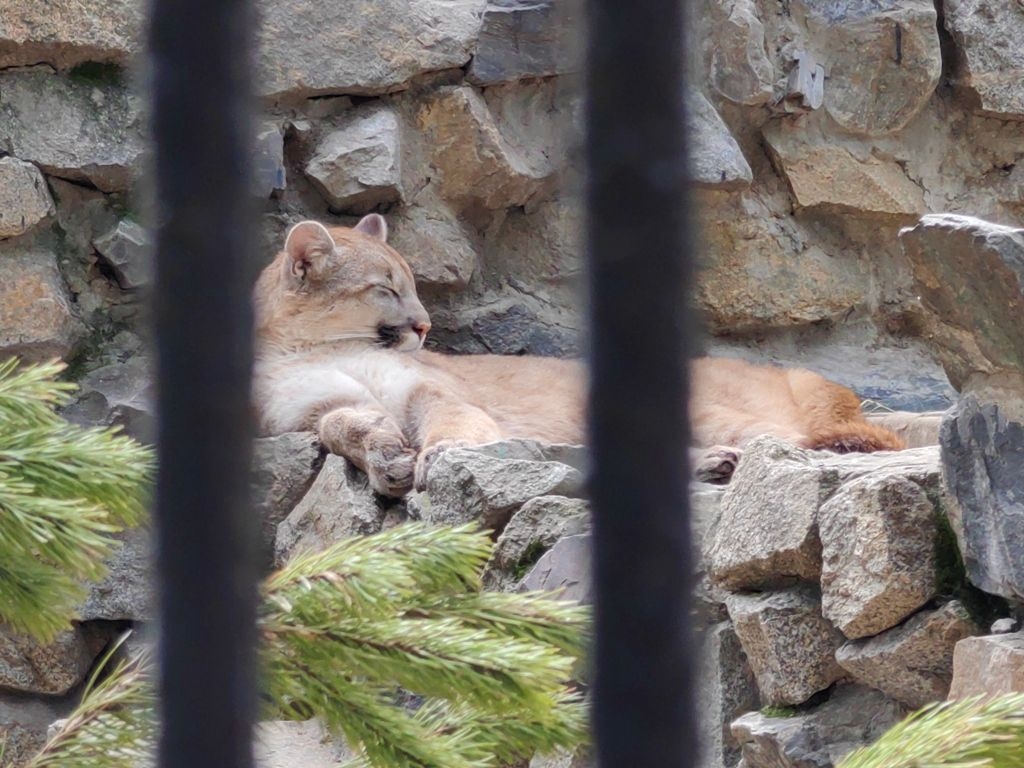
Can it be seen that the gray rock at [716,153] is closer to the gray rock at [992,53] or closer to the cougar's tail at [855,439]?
the gray rock at [992,53]

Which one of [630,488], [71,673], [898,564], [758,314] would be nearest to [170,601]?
[630,488]

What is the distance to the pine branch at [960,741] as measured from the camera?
162 centimetres

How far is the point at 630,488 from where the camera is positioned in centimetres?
75

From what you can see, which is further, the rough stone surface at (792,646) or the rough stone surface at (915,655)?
the rough stone surface at (792,646)

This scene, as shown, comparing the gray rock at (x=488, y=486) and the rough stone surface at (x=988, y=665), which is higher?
the gray rock at (x=488, y=486)

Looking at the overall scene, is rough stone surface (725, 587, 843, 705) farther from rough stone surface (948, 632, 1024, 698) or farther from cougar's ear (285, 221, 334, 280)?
cougar's ear (285, 221, 334, 280)

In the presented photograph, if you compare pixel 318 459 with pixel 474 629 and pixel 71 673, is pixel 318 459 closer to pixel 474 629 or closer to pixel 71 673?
pixel 71 673

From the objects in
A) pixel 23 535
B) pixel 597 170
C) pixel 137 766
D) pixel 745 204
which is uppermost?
pixel 745 204

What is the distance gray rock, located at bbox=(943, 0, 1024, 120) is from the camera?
5.80 meters

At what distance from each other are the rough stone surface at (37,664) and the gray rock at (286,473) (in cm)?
91

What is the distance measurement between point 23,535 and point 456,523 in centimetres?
190

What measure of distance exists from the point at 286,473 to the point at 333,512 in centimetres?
46

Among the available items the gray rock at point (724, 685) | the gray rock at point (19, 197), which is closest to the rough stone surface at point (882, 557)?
the gray rock at point (724, 685)

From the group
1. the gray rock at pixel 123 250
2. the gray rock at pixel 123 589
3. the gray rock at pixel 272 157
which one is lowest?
the gray rock at pixel 123 589
